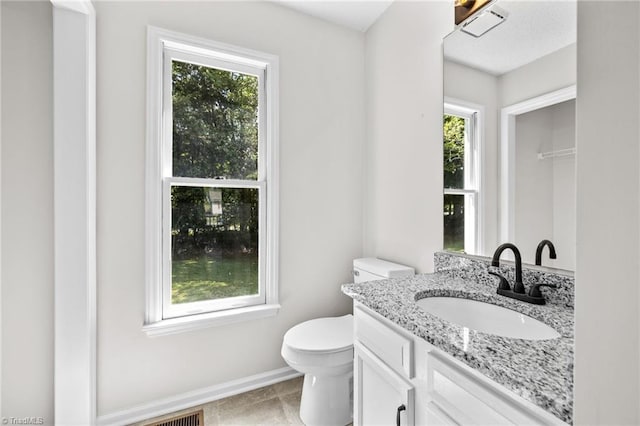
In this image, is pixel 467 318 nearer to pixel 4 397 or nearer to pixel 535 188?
pixel 535 188

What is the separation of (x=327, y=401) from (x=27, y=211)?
178 centimetres

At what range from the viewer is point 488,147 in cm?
130

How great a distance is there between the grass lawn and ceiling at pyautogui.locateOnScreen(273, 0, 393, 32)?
1707 millimetres

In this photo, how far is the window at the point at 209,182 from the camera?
5.33 feet

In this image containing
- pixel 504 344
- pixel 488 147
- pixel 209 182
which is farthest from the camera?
pixel 209 182

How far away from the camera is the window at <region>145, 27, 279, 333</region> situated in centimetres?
163

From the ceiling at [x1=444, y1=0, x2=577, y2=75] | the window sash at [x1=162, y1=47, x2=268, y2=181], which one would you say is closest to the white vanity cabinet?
the ceiling at [x1=444, y1=0, x2=577, y2=75]

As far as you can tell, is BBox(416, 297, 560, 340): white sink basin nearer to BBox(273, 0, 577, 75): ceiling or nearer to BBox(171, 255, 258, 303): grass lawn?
BBox(273, 0, 577, 75): ceiling

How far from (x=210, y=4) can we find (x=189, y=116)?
0.69 metres

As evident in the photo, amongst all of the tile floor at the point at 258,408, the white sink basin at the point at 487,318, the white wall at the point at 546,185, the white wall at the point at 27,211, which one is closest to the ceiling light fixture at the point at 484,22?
the white wall at the point at 546,185

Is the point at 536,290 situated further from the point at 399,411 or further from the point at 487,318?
the point at 399,411

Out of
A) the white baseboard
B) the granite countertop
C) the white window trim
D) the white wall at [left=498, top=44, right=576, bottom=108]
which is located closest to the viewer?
the granite countertop

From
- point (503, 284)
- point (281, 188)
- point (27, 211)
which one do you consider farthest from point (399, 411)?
point (27, 211)

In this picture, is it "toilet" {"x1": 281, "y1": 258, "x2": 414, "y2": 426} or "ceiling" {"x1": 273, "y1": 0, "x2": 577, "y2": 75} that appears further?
"toilet" {"x1": 281, "y1": 258, "x2": 414, "y2": 426}
